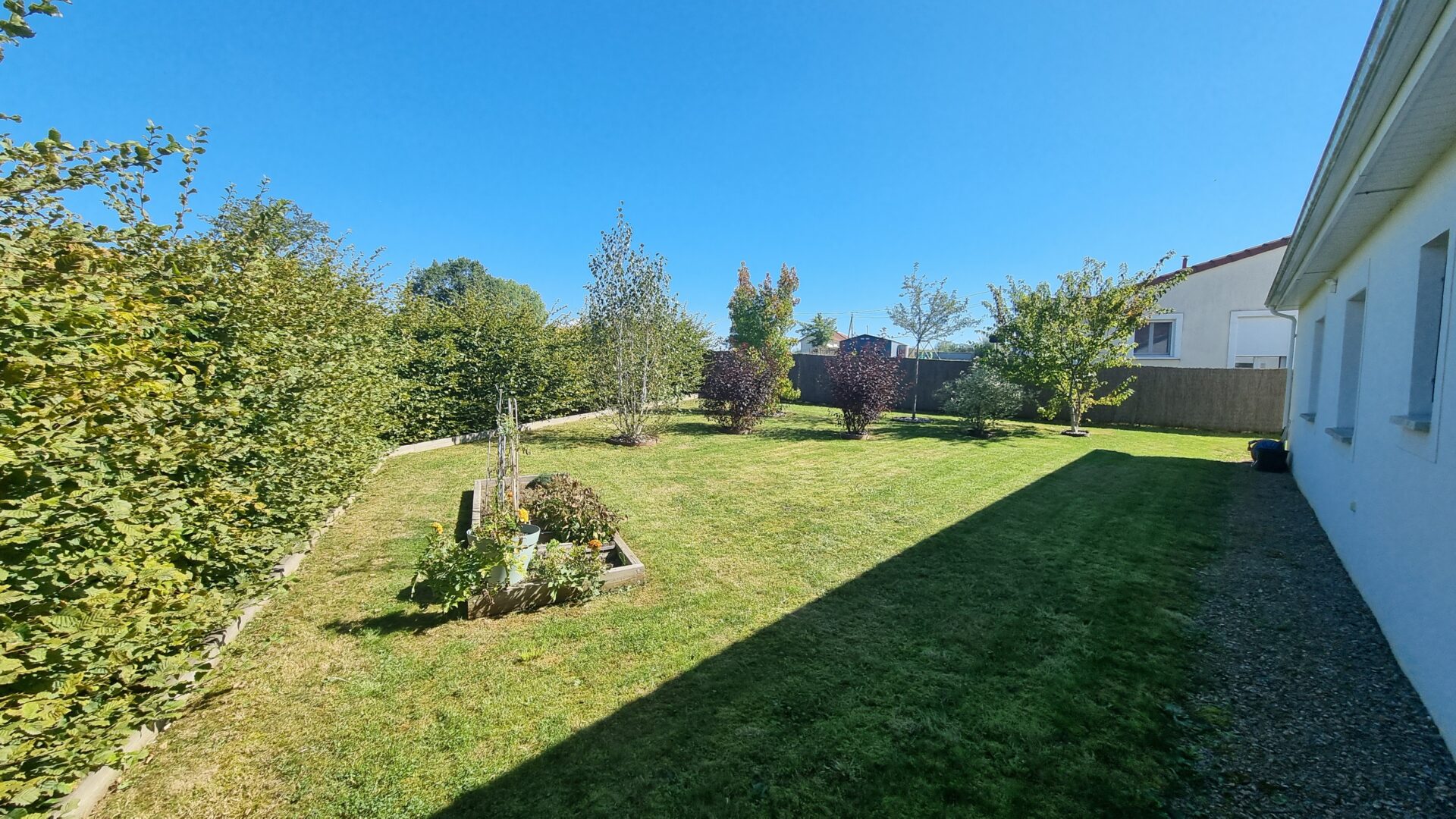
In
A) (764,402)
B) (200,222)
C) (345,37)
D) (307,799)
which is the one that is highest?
(345,37)

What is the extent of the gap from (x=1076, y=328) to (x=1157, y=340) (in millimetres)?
8226

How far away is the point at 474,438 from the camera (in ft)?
33.9

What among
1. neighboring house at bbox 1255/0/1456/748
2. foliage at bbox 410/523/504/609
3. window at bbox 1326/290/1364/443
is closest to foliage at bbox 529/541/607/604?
foliage at bbox 410/523/504/609

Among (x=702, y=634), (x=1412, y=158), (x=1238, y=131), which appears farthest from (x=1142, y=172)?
(x=702, y=634)

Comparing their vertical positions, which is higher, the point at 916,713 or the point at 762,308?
the point at 762,308

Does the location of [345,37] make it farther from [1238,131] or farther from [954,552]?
[1238,131]

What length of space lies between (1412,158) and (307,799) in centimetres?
671

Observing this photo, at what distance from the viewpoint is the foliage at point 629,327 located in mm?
10516

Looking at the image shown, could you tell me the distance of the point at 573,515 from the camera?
15.5 ft

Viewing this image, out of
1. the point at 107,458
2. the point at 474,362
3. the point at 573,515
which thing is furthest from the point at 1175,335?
the point at 107,458

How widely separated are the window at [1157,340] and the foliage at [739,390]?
1365cm

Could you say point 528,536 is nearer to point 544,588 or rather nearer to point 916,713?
point 544,588

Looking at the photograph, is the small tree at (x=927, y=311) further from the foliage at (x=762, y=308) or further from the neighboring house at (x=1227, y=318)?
the neighboring house at (x=1227, y=318)

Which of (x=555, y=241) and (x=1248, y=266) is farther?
(x=555, y=241)
